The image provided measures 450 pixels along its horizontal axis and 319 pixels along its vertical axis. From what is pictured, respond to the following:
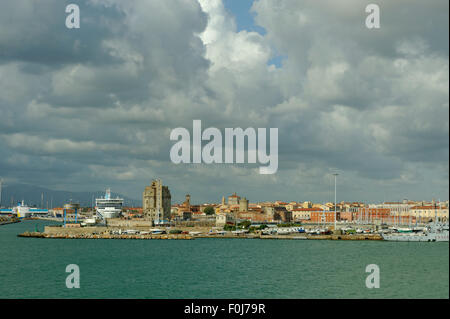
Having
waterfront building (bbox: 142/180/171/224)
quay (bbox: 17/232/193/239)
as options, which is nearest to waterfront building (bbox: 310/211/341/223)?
waterfront building (bbox: 142/180/171/224)

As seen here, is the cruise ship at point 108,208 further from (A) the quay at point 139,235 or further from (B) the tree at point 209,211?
(B) the tree at point 209,211

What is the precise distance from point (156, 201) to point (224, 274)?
9042 centimetres

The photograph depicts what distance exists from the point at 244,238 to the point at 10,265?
4572cm

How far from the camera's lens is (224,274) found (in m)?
38.0

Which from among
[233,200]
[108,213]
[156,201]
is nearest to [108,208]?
[108,213]

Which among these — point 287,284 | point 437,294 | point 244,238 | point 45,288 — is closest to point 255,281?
point 287,284

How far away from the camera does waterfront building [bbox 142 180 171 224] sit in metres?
124

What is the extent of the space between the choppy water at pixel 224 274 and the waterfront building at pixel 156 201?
223ft

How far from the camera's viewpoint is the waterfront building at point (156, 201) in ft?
408

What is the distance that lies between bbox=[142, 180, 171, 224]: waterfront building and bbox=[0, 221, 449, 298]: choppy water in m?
67.8

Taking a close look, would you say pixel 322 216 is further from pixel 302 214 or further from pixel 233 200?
pixel 233 200

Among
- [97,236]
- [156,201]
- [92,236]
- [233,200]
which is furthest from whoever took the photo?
[233,200]

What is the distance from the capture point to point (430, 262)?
4394cm

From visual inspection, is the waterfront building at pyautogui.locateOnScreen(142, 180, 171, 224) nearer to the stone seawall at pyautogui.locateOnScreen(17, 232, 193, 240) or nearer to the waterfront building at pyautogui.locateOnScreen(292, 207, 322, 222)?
the stone seawall at pyautogui.locateOnScreen(17, 232, 193, 240)
